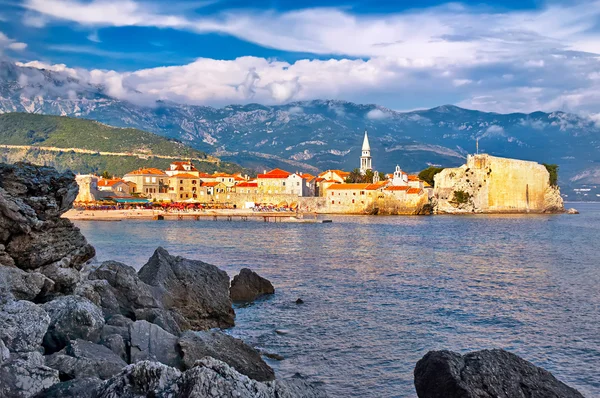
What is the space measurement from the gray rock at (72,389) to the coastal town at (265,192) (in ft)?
233

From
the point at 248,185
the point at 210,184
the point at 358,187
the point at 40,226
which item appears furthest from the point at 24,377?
the point at 210,184

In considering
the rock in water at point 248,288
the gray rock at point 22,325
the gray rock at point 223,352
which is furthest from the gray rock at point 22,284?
the rock in water at point 248,288

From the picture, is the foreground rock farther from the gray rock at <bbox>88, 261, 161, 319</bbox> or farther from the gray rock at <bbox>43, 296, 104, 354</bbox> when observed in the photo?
the gray rock at <bbox>88, 261, 161, 319</bbox>

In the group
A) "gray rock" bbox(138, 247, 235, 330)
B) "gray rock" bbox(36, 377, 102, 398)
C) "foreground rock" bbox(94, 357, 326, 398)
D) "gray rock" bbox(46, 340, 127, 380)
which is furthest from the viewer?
"gray rock" bbox(138, 247, 235, 330)

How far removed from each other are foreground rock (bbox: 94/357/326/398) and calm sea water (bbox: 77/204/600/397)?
507cm

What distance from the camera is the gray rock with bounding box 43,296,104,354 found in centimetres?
626

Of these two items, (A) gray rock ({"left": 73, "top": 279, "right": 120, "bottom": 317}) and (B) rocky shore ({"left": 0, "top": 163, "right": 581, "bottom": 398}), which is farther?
(A) gray rock ({"left": 73, "top": 279, "right": 120, "bottom": 317})

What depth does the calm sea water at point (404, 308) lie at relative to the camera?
10.5m

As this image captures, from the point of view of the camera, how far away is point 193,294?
12.7 metres

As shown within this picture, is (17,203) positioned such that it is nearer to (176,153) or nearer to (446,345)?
(446,345)

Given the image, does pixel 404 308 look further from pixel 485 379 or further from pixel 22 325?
pixel 22 325

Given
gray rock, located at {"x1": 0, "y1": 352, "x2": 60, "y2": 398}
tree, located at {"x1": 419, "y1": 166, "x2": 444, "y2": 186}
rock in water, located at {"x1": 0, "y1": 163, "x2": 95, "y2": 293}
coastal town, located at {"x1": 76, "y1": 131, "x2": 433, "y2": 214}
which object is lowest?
gray rock, located at {"x1": 0, "y1": 352, "x2": 60, "y2": 398}

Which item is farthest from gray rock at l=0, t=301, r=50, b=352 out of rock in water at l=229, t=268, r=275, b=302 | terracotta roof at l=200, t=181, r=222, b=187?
terracotta roof at l=200, t=181, r=222, b=187

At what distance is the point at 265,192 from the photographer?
83.9 meters
